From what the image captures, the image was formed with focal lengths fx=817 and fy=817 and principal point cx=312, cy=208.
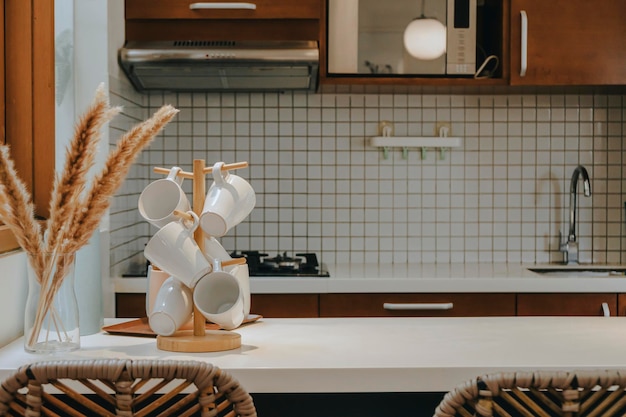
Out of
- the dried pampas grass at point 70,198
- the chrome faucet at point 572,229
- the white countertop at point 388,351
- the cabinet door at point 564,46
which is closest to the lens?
the white countertop at point 388,351

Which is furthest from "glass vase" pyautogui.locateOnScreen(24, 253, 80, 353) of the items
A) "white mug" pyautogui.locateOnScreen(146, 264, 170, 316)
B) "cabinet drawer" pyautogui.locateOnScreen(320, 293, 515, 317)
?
"cabinet drawer" pyautogui.locateOnScreen(320, 293, 515, 317)

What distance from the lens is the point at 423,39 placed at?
3.46m

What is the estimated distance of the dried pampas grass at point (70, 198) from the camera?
1562 mm

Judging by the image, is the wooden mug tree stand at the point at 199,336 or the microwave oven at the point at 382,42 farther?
the microwave oven at the point at 382,42

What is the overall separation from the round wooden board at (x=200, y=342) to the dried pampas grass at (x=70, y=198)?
0.80ft

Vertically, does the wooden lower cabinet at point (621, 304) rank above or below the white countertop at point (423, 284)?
below

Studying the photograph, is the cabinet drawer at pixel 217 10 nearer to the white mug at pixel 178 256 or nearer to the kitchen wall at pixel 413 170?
the kitchen wall at pixel 413 170

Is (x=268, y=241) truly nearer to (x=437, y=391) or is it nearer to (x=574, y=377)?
(x=437, y=391)

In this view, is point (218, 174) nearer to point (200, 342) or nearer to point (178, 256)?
point (178, 256)

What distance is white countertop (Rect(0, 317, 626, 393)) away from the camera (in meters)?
1.43

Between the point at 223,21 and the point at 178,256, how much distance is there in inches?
75.9

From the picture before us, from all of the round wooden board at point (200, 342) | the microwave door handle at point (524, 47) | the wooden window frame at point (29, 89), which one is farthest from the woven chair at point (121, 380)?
the microwave door handle at point (524, 47)

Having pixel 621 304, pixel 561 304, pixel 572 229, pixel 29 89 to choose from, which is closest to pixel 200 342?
pixel 29 89

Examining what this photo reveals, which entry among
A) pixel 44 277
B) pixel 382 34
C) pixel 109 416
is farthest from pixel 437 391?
pixel 382 34
